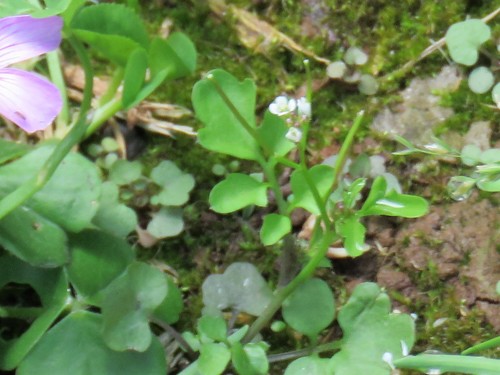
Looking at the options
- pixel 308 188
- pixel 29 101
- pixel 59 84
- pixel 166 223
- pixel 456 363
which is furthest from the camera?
pixel 59 84

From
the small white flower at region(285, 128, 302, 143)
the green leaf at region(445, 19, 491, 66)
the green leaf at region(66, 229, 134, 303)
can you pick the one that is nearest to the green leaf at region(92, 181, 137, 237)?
the green leaf at region(66, 229, 134, 303)

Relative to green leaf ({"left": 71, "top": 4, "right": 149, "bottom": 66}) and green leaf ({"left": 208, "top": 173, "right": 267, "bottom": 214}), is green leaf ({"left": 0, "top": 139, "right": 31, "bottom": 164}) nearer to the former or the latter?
green leaf ({"left": 71, "top": 4, "right": 149, "bottom": 66})

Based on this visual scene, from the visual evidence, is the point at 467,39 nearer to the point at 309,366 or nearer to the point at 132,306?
the point at 309,366

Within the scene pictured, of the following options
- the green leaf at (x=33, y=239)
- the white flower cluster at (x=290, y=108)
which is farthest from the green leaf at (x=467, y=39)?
the green leaf at (x=33, y=239)

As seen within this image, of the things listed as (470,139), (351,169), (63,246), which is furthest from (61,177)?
(470,139)

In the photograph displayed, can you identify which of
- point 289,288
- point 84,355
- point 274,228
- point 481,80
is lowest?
A: point 84,355

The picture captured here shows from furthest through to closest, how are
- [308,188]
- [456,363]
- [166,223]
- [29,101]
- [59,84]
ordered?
[59,84]
[166,223]
[308,188]
[29,101]
[456,363]

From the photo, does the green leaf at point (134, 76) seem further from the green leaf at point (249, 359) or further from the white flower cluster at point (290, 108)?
the green leaf at point (249, 359)

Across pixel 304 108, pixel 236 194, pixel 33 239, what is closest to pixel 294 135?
pixel 304 108
